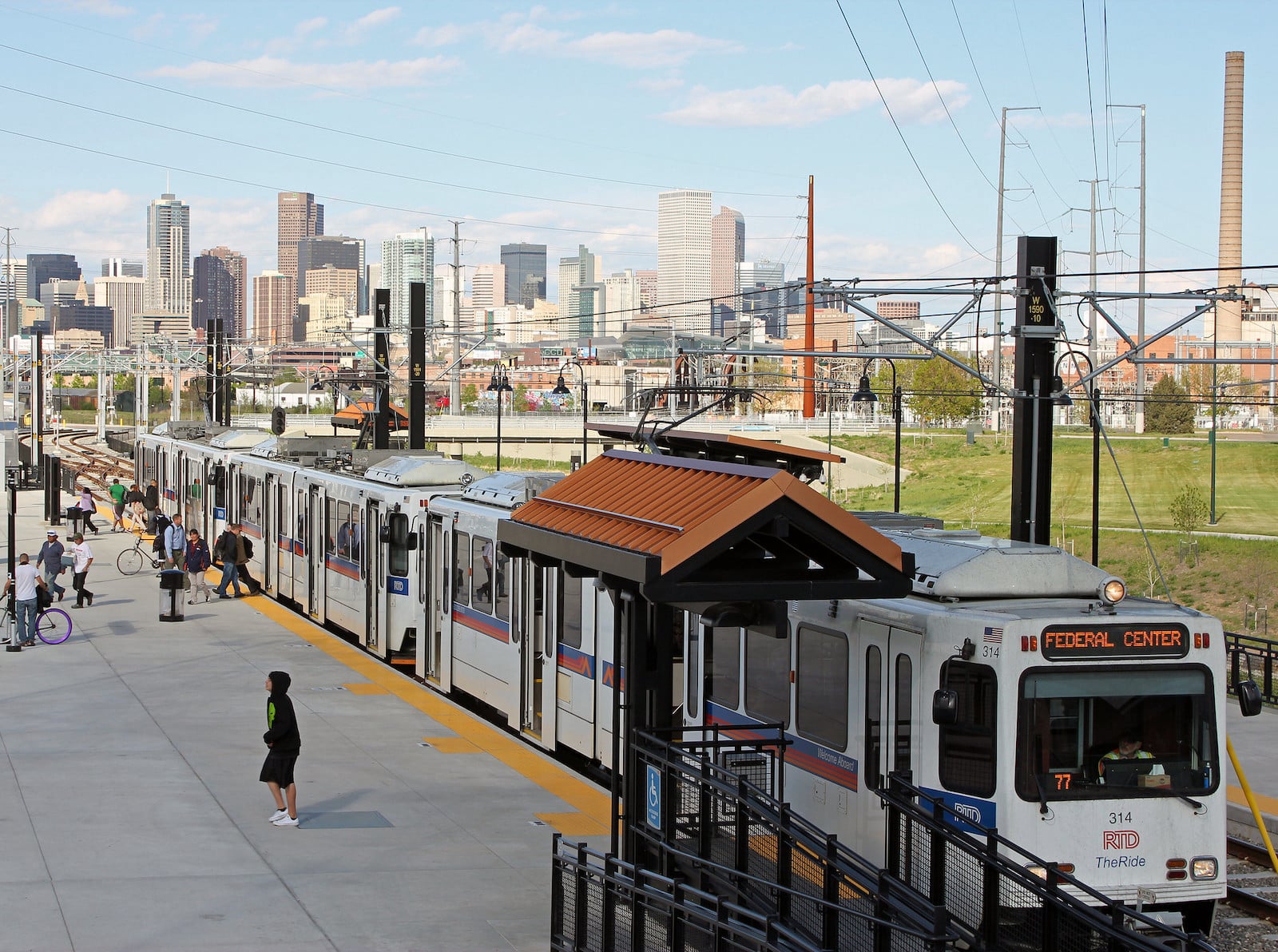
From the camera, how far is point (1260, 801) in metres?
15.5

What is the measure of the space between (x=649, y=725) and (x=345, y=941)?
2.59m

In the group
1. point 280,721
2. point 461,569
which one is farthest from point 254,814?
point 461,569

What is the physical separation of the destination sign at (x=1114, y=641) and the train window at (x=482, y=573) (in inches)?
370

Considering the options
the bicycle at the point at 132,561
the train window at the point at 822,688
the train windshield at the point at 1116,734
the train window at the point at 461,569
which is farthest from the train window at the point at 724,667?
the bicycle at the point at 132,561

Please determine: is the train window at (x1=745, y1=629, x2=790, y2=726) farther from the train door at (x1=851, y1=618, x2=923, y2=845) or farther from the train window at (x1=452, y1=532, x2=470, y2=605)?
the train window at (x1=452, y1=532, x2=470, y2=605)

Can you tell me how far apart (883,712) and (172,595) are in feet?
62.8

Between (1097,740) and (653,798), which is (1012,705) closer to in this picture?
(1097,740)

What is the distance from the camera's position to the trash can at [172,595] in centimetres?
2605

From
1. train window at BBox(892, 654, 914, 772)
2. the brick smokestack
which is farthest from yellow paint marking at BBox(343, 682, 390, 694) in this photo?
the brick smokestack

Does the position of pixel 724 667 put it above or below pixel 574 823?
above

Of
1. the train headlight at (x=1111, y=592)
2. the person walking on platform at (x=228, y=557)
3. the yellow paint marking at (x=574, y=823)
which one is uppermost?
the train headlight at (x=1111, y=592)

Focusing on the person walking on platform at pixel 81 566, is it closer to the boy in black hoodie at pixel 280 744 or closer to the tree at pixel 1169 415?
the boy in black hoodie at pixel 280 744

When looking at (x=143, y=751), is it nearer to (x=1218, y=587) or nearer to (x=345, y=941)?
(x=345, y=941)

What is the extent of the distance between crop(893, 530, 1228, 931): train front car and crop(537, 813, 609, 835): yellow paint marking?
188 inches
